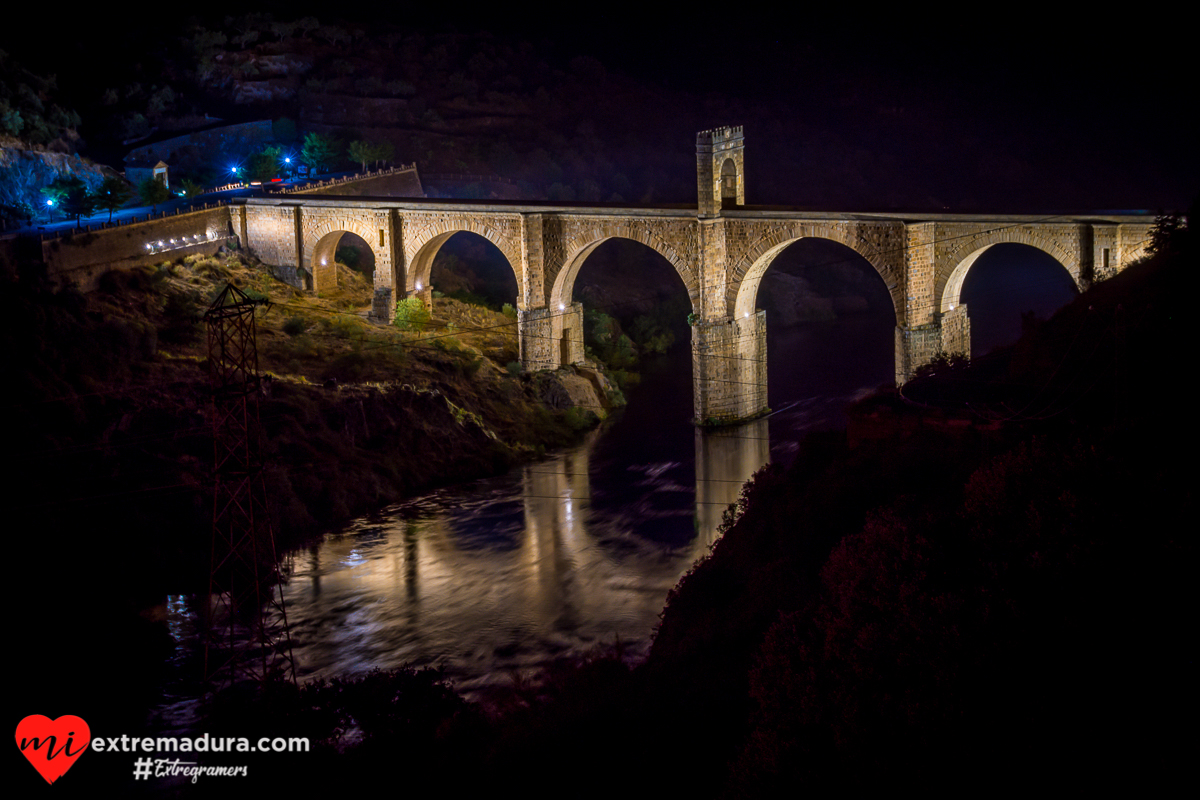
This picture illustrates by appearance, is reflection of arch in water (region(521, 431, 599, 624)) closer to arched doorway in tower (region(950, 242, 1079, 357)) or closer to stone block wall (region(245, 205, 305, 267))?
stone block wall (region(245, 205, 305, 267))

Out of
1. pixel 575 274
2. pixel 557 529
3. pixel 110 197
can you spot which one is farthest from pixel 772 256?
pixel 110 197

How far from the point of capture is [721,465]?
3519 centimetres

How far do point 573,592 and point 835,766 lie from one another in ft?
45.7

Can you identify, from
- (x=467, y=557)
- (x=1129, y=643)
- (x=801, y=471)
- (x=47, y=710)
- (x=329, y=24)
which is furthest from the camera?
(x=329, y=24)

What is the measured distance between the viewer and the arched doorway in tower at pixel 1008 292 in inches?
1871

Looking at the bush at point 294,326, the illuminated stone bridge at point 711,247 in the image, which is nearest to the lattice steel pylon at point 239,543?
the bush at point 294,326

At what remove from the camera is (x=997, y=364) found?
91.6 ft

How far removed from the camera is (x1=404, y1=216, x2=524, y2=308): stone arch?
132 feet

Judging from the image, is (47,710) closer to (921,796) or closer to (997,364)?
(921,796)

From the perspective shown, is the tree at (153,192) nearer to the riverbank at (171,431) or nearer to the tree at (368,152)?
the riverbank at (171,431)

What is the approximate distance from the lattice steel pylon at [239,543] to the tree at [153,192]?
17.7 metres

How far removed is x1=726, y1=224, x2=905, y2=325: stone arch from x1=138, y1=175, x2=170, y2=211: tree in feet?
81.9

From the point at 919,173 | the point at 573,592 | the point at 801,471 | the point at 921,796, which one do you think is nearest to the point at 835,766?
the point at 921,796

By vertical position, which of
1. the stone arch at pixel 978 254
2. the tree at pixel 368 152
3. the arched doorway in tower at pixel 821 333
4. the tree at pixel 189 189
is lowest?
the arched doorway in tower at pixel 821 333
